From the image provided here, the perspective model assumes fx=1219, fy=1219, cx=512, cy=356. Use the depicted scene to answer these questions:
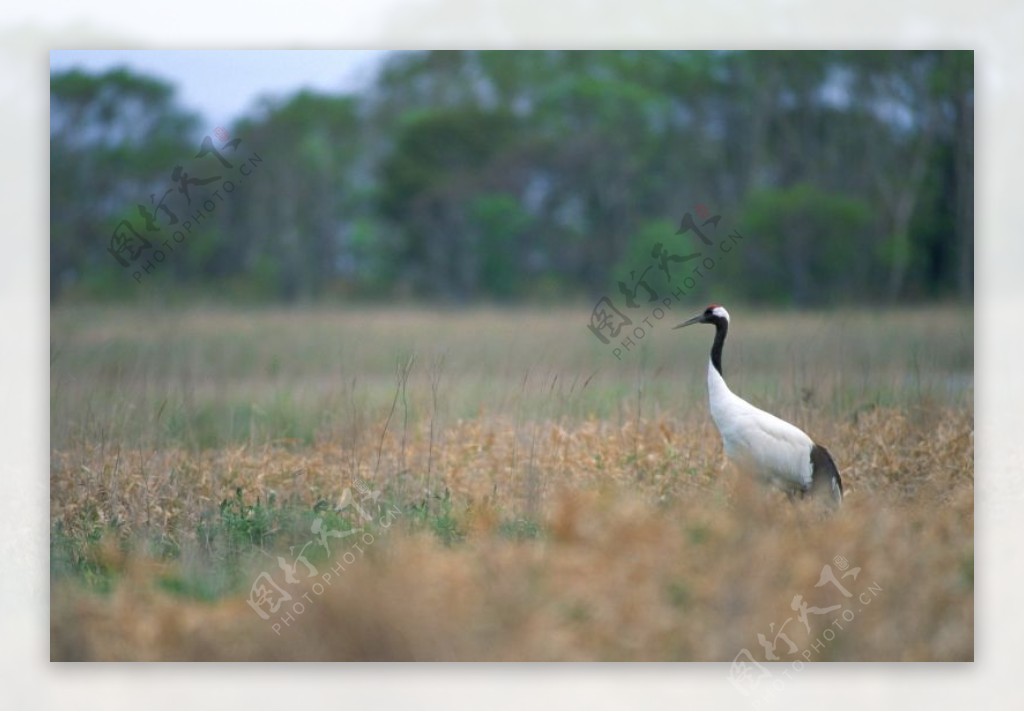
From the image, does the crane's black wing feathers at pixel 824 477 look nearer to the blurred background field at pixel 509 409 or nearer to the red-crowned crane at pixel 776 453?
the red-crowned crane at pixel 776 453

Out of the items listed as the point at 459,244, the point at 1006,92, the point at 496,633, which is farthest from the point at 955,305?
the point at 459,244

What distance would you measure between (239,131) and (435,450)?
684 cm

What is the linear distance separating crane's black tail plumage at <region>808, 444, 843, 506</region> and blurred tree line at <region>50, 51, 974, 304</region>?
3.09m

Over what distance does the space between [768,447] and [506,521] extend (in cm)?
123

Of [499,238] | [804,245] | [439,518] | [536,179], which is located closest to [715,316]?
[439,518]

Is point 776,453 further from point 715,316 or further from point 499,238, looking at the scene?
point 499,238

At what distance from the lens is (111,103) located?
9.87 meters

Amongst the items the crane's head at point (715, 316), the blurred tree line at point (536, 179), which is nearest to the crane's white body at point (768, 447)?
the crane's head at point (715, 316)

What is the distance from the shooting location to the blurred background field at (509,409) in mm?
4598

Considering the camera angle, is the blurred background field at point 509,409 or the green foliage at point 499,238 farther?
the green foliage at point 499,238

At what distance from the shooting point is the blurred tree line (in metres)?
9.60

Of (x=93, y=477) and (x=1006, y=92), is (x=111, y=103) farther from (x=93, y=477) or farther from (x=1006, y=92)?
(x=1006, y=92)

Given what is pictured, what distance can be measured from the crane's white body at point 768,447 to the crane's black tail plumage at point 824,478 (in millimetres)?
23

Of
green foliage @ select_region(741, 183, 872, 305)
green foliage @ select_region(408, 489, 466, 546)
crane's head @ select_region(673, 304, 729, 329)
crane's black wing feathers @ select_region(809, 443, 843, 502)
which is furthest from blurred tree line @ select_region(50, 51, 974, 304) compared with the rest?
green foliage @ select_region(408, 489, 466, 546)
